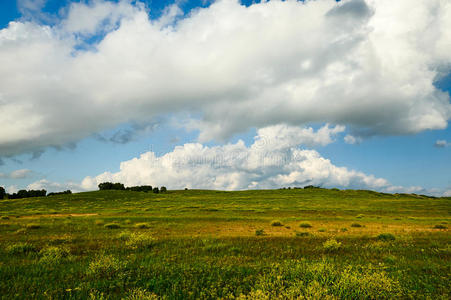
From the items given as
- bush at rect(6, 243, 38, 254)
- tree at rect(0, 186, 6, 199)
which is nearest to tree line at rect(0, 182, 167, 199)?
tree at rect(0, 186, 6, 199)

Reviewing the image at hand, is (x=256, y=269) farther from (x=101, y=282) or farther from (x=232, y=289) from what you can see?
(x=101, y=282)

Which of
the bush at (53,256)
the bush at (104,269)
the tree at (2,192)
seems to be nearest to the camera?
the bush at (104,269)

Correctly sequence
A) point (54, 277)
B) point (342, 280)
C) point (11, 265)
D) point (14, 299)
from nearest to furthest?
point (14, 299)
point (342, 280)
point (54, 277)
point (11, 265)

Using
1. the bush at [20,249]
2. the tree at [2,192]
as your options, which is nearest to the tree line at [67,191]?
the tree at [2,192]

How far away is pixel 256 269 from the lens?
920cm

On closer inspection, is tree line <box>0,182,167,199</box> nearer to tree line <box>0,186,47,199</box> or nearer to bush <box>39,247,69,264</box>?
tree line <box>0,186,47,199</box>

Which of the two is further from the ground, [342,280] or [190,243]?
[342,280]

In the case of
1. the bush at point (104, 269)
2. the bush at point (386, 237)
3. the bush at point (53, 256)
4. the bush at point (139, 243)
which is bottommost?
the bush at point (386, 237)

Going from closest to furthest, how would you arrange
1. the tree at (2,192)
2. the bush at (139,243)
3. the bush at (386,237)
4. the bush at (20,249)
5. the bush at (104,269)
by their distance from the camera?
the bush at (104,269)
the bush at (20,249)
the bush at (139,243)
the bush at (386,237)
the tree at (2,192)

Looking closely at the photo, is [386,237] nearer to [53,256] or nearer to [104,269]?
[104,269]

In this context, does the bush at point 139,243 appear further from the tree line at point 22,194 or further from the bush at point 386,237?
the tree line at point 22,194

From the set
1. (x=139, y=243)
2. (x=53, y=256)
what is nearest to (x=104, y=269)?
(x=53, y=256)

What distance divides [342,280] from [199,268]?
496 centimetres

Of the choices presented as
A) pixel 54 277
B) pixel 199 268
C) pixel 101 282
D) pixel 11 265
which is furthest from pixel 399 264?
pixel 11 265
